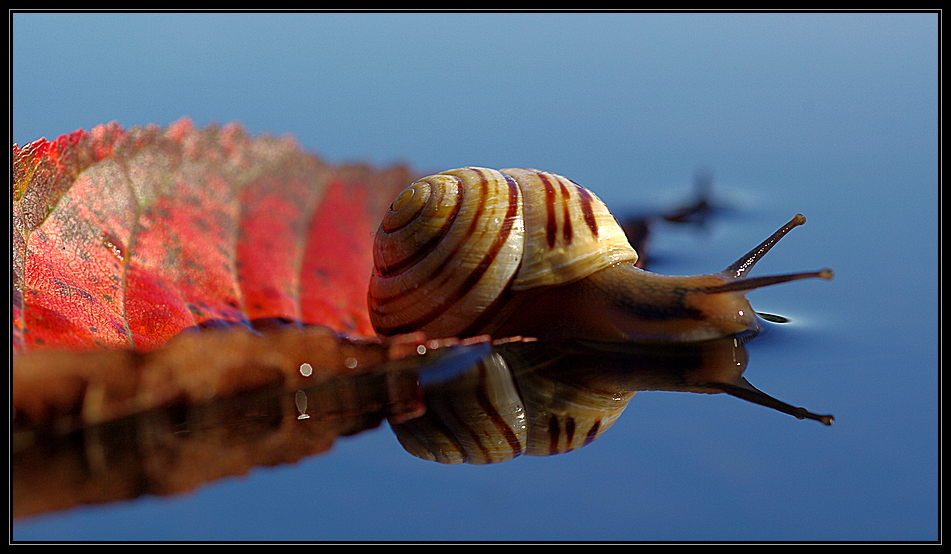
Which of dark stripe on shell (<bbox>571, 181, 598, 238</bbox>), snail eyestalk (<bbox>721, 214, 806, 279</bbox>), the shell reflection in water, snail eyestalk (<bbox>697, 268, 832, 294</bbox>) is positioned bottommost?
the shell reflection in water

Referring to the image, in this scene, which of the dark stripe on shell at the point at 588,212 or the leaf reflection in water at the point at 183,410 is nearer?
the leaf reflection in water at the point at 183,410

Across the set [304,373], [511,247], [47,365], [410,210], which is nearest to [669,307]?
[511,247]

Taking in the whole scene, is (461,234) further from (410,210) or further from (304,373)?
(304,373)

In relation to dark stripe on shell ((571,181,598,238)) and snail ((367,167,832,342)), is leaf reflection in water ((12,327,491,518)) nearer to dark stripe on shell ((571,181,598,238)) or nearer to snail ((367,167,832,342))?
snail ((367,167,832,342))

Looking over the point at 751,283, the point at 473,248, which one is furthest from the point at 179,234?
the point at 751,283

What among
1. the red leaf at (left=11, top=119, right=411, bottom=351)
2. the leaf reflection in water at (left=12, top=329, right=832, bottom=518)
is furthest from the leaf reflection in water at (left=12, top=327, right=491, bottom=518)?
the red leaf at (left=11, top=119, right=411, bottom=351)

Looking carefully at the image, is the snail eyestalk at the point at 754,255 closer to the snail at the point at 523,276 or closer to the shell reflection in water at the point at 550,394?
the snail at the point at 523,276

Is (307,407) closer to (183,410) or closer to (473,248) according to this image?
(183,410)

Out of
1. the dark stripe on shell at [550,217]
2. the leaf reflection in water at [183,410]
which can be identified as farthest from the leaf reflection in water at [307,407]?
the dark stripe on shell at [550,217]
